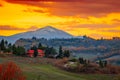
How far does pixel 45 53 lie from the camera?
136500 mm

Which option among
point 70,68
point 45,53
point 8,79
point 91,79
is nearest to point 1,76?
point 8,79

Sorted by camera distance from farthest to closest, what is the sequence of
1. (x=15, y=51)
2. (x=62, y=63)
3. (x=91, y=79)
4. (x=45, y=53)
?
(x=45, y=53)
(x=15, y=51)
(x=62, y=63)
(x=91, y=79)

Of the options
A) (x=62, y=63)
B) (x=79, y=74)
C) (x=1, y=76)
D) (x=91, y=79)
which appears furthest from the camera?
(x=62, y=63)

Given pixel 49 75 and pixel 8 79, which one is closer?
pixel 8 79

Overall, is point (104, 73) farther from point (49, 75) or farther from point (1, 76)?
point (1, 76)

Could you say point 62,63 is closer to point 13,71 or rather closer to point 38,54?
point 38,54

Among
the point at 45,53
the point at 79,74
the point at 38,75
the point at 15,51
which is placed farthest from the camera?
the point at 45,53

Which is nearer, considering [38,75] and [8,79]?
[8,79]

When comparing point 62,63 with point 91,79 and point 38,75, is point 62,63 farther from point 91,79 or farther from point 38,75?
point 38,75

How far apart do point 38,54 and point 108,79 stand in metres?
46.8

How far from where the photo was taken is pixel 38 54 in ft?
421

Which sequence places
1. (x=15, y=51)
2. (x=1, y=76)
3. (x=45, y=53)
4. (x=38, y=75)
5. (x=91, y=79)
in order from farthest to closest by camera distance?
(x=45, y=53)
(x=15, y=51)
(x=91, y=79)
(x=38, y=75)
(x=1, y=76)

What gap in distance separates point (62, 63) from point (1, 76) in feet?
165

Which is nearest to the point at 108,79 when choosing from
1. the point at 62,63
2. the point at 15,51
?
the point at 62,63
